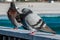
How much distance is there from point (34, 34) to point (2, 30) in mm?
948

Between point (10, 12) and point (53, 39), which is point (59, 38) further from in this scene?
point (10, 12)

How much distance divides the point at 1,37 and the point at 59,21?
813 centimetres

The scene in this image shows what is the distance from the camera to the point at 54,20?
12.8 metres

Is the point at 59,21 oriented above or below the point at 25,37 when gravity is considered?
below

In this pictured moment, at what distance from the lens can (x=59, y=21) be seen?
41.6ft

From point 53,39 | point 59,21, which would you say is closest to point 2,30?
point 53,39

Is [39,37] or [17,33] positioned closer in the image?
[39,37]

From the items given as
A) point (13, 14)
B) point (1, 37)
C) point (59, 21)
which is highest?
point (13, 14)

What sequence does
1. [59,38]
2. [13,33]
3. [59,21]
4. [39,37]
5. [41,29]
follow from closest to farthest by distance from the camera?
1. [59,38]
2. [39,37]
3. [41,29]
4. [13,33]
5. [59,21]

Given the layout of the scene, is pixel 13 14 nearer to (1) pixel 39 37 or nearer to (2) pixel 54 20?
(1) pixel 39 37

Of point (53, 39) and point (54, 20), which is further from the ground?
point (53, 39)

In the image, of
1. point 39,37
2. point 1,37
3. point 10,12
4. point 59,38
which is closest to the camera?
point 59,38

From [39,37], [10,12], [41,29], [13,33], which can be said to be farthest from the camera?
[10,12]

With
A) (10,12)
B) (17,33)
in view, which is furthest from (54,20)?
(17,33)
